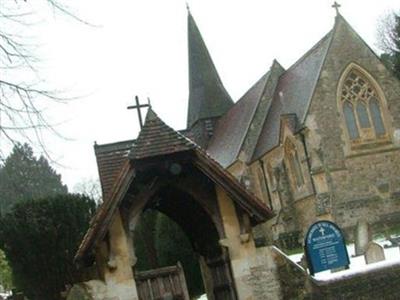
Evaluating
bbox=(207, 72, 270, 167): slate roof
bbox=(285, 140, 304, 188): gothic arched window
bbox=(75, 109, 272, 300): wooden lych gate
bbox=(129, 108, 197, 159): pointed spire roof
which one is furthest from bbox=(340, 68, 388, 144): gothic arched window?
bbox=(129, 108, 197, 159): pointed spire roof

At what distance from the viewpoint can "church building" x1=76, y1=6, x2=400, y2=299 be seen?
8.54m

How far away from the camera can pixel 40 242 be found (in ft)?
70.0

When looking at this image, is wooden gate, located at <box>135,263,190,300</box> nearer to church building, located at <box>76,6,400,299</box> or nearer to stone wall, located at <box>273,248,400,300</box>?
church building, located at <box>76,6,400,299</box>

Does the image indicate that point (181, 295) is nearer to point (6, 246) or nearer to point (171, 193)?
point (171, 193)

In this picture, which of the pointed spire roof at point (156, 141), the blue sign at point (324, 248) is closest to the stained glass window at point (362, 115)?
the blue sign at point (324, 248)

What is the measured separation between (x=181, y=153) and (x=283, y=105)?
21.8 m

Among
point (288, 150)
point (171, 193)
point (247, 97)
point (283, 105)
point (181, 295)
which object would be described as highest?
point (247, 97)

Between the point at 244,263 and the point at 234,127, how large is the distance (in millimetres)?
25587

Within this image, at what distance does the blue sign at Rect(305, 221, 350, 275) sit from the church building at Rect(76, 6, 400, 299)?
2.64ft

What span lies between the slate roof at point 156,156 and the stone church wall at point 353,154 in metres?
16.9

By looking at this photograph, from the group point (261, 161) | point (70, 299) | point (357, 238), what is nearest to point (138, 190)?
point (70, 299)

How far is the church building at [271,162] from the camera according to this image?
8538 millimetres

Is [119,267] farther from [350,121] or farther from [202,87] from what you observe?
[202,87]

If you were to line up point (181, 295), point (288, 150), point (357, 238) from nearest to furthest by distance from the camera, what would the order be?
point (181, 295)
point (357, 238)
point (288, 150)
